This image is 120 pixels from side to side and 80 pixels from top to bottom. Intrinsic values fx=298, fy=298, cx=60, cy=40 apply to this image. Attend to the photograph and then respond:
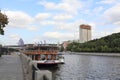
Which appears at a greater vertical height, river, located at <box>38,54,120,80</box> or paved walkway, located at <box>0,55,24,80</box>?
paved walkway, located at <box>0,55,24,80</box>

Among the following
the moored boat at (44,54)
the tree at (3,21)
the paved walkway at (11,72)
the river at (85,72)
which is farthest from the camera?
the moored boat at (44,54)

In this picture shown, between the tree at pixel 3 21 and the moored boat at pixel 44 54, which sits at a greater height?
the tree at pixel 3 21

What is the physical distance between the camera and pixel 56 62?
75.3 metres

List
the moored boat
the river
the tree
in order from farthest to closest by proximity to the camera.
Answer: the moored boat, the river, the tree

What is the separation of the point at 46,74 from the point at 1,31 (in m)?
40.3

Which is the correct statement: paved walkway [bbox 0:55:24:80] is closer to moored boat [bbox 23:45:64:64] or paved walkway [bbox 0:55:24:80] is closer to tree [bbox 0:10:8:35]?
tree [bbox 0:10:8:35]

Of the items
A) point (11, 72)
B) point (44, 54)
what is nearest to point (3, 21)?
point (11, 72)

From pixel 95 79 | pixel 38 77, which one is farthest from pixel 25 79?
pixel 95 79

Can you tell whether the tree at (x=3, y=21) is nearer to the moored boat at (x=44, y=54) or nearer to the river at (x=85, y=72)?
the river at (x=85, y=72)

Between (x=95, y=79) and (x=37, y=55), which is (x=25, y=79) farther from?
(x=37, y=55)

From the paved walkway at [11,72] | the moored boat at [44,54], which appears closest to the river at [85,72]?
the moored boat at [44,54]

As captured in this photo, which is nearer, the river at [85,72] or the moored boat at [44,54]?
the river at [85,72]

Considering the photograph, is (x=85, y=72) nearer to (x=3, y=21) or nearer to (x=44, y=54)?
(x=44, y=54)

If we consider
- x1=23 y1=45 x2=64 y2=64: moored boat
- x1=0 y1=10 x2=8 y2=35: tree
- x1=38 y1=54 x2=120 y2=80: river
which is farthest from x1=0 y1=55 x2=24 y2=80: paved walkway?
x1=23 y1=45 x2=64 y2=64: moored boat
